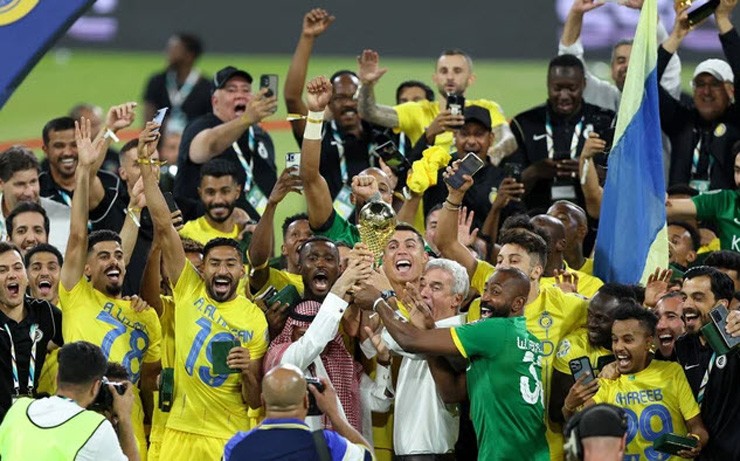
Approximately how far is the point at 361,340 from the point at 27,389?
6.18 ft

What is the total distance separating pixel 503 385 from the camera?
945 centimetres

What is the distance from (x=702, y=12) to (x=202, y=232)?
378 cm

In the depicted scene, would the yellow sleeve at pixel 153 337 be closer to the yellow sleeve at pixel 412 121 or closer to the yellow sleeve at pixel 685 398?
the yellow sleeve at pixel 685 398

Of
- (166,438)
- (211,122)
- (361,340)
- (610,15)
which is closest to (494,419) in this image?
(361,340)

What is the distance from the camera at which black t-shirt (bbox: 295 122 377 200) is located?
12.8 m

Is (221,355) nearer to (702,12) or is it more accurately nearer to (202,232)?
(202,232)

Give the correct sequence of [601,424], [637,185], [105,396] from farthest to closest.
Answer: [637,185]
[105,396]
[601,424]

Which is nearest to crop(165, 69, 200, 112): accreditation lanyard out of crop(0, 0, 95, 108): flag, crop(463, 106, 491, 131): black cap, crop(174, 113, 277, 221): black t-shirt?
crop(174, 113, 277, 221): black t-shirt

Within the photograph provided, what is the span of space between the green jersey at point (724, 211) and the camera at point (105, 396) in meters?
4.79

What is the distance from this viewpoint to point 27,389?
9.86m

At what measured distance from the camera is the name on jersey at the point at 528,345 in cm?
945

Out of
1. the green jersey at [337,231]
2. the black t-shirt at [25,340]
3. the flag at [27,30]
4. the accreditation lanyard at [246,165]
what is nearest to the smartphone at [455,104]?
the green jersey at [337,231]

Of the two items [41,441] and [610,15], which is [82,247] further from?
[610,15]

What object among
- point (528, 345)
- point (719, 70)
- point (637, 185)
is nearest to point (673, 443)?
point (528, 345)
